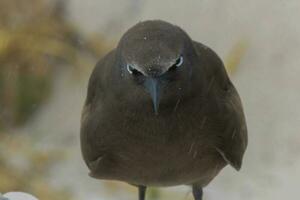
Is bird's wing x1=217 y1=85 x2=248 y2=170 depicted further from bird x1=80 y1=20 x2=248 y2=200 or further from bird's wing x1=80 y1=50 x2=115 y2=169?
bird's wing x1=80 y1=50 x2=115 y2=169

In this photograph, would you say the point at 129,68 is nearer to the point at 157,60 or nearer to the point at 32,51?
the point at 157,60

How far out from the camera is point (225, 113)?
214cm

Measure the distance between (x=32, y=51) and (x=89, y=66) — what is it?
24cm

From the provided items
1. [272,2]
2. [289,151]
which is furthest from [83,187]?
[272,2]

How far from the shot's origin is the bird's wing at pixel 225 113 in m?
2.12

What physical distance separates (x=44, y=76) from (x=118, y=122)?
127 cm

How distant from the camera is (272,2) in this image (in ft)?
10.7

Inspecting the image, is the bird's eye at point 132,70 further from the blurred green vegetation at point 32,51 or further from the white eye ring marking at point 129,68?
the blurred green vegetation at point 32,51

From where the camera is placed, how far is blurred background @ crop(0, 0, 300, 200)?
314cm

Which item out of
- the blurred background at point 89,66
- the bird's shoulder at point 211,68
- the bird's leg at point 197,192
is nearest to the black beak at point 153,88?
the bird's shoulder at point 211,68

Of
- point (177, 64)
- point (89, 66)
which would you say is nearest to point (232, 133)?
point (177, 64)

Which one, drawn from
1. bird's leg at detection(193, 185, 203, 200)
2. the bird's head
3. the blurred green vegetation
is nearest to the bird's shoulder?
the bird's head

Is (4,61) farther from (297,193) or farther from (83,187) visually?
(297,193)

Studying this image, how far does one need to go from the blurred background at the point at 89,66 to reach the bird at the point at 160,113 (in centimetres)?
88
